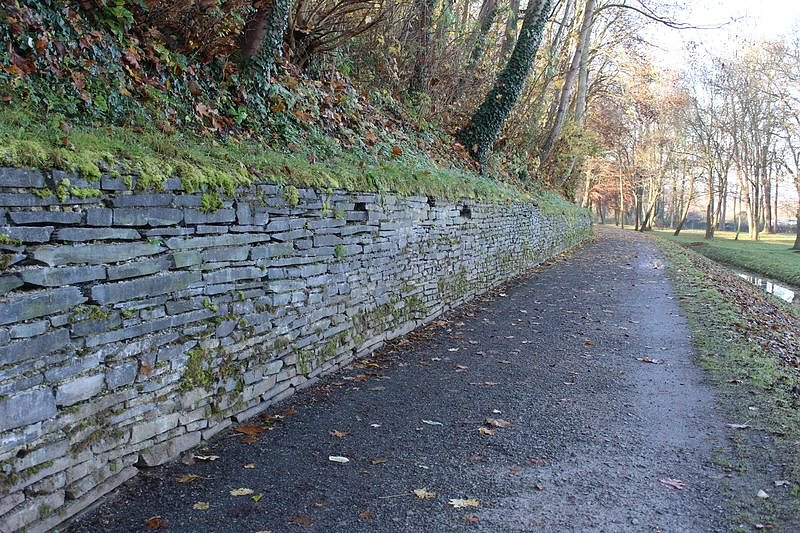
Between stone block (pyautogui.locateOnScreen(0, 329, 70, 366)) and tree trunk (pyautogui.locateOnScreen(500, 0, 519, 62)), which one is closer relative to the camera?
stone block (pyautogui.locateOnScreen(0, 329, 70, 366))

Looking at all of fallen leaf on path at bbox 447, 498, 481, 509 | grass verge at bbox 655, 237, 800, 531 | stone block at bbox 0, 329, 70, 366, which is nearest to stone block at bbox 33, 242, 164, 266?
stone block at bbox 0, 329, 70, 366

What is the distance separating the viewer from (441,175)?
9.34 m

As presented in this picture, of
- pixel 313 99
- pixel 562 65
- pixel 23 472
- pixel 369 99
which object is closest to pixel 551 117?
pixel 562 65

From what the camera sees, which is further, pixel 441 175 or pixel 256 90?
pixel 441 175

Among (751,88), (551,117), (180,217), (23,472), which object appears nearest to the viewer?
(23,472)

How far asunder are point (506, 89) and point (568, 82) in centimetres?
808

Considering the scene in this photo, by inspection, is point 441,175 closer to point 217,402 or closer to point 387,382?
point 387,382

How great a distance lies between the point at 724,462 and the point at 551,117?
2094 cm

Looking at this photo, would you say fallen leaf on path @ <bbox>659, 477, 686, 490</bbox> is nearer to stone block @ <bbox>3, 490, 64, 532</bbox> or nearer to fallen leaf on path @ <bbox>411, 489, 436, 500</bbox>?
fallen leaf on path @ <bbox>411, 489, 436, 500</bbox>

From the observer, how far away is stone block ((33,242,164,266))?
2.96 meters

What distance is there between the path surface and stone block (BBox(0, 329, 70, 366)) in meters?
0.91

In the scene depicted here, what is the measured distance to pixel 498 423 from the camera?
185 inches

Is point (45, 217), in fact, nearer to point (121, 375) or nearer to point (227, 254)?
point (121, 375)

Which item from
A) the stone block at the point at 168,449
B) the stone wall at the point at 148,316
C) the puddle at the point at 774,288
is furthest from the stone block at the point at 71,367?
the puddle at the point at 774,288
